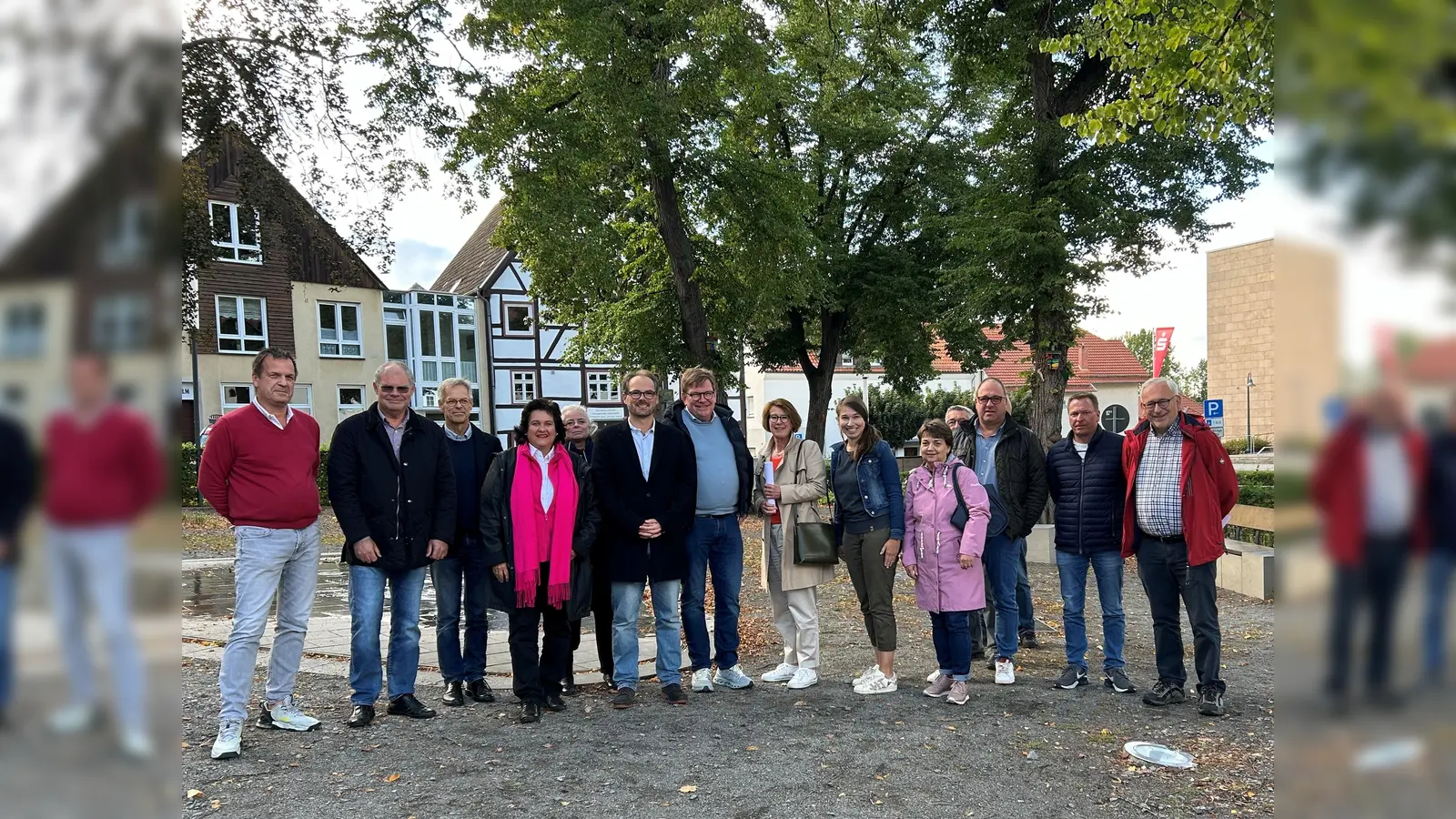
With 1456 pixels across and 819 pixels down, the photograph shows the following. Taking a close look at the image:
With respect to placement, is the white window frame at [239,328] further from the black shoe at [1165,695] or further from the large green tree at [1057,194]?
the black shoe at [1165,695]

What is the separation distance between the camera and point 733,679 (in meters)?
6.44

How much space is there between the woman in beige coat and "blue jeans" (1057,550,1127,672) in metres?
1.62

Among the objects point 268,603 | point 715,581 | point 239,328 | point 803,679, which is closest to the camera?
point 268,603

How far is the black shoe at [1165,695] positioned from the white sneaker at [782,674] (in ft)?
7.34

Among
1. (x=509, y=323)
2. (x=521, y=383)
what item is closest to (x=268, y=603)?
(x=509, y=323)

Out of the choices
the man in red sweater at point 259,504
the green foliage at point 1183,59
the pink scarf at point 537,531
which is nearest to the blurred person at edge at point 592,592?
the pink scarf at point 537,531

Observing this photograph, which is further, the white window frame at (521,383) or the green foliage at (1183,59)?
the white window frame at (521,383)

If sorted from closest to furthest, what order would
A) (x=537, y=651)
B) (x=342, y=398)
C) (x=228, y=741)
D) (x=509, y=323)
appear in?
(x=228, y=741), (x=537, y=651), (x=342, y=398), (x=509, y=323)

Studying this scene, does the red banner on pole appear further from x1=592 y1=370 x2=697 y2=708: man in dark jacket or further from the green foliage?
x1=592 y1=370 x2=697 y2=708: man in dark jacket

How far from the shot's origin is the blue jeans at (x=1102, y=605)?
20.6ft

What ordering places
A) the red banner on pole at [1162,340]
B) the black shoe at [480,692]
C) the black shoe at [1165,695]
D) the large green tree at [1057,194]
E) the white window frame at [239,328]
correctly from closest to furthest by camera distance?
the black shoe at [1165,695] → the black shoe at [480,692] → the large green tree at [1057,194] → the red banner on pole at [1162,340] → the white window frame at [239,328]
